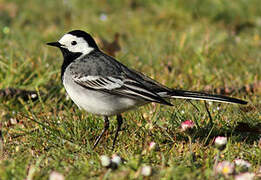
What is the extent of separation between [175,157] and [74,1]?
7.04m

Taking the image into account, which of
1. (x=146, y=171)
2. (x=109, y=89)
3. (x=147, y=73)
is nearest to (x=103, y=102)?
(x=109, y=89)

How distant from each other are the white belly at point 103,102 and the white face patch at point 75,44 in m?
0.69

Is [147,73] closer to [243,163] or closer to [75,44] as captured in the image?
[75,44]

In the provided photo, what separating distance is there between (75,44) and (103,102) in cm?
94

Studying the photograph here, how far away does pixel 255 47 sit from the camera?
800 centimetres

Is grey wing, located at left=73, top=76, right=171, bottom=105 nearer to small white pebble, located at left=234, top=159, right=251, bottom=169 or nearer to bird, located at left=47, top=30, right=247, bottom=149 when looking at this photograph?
bird, located at left=47, top=30, right=247, bottom=149

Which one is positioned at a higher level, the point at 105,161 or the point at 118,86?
the point at 118,86

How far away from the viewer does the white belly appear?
4.41m

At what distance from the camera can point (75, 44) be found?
507 centimetres

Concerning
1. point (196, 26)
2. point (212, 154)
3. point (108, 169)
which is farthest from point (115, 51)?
point (108, 169)

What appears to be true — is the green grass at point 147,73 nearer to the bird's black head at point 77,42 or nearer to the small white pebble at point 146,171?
the small white pebble at point 146,171

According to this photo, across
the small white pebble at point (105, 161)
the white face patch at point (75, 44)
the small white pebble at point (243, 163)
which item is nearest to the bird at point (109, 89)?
the white face patch at point (75, 44)

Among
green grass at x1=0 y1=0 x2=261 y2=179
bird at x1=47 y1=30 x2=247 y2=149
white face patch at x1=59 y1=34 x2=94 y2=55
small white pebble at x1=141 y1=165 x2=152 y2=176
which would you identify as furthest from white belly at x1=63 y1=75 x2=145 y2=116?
small white pebble at x1=141 y1=165 x2=152 y2=176

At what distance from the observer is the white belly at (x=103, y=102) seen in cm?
441
